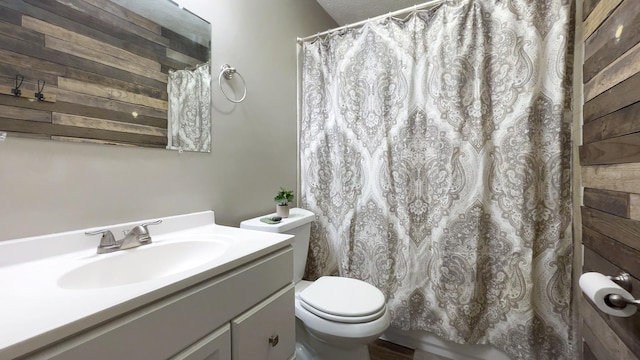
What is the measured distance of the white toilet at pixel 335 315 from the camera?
1122 millimetres

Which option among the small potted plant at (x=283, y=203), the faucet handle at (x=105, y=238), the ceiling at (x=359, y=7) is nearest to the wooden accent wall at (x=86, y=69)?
the faucet handle at (x=105, y=238)

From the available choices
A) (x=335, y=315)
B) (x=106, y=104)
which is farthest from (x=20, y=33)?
(x=335, y=315)

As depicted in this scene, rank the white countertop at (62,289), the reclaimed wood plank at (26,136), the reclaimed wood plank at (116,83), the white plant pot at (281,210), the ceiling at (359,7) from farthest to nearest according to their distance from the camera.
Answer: the ceiling at (359,7) < the white plant pot at (281,210) < the reclaimed wood plank at (116,83) < the reclaimed wood plank at (26,136) < the white countertop at (62,289)

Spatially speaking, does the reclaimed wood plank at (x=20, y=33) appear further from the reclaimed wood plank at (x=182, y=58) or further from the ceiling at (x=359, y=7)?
the ceiling at (x=359, y=7)

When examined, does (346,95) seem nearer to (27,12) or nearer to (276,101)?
(276,101)

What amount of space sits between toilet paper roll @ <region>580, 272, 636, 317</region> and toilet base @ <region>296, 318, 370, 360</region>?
0.82 m

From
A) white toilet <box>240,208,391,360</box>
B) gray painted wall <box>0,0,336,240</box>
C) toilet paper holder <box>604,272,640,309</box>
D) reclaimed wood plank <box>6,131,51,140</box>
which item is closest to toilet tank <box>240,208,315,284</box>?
white toilet <box>240,208,391,360</box>

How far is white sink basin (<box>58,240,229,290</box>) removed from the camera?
746 mm

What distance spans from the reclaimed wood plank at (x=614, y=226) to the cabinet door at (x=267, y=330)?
42.7 inches

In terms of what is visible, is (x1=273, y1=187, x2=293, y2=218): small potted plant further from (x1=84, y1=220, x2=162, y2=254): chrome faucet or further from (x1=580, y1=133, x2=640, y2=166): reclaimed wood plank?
(x1=580, y1=133, x2=640, y2=166): reclaimed wood plank

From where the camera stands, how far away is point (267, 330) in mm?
876

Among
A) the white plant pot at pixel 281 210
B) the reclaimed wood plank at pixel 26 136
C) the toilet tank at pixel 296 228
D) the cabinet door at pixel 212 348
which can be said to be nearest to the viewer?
the cabinet door at pixel 212 348

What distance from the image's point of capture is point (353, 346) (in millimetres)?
1160

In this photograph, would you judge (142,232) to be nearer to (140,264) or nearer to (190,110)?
(140,264)
